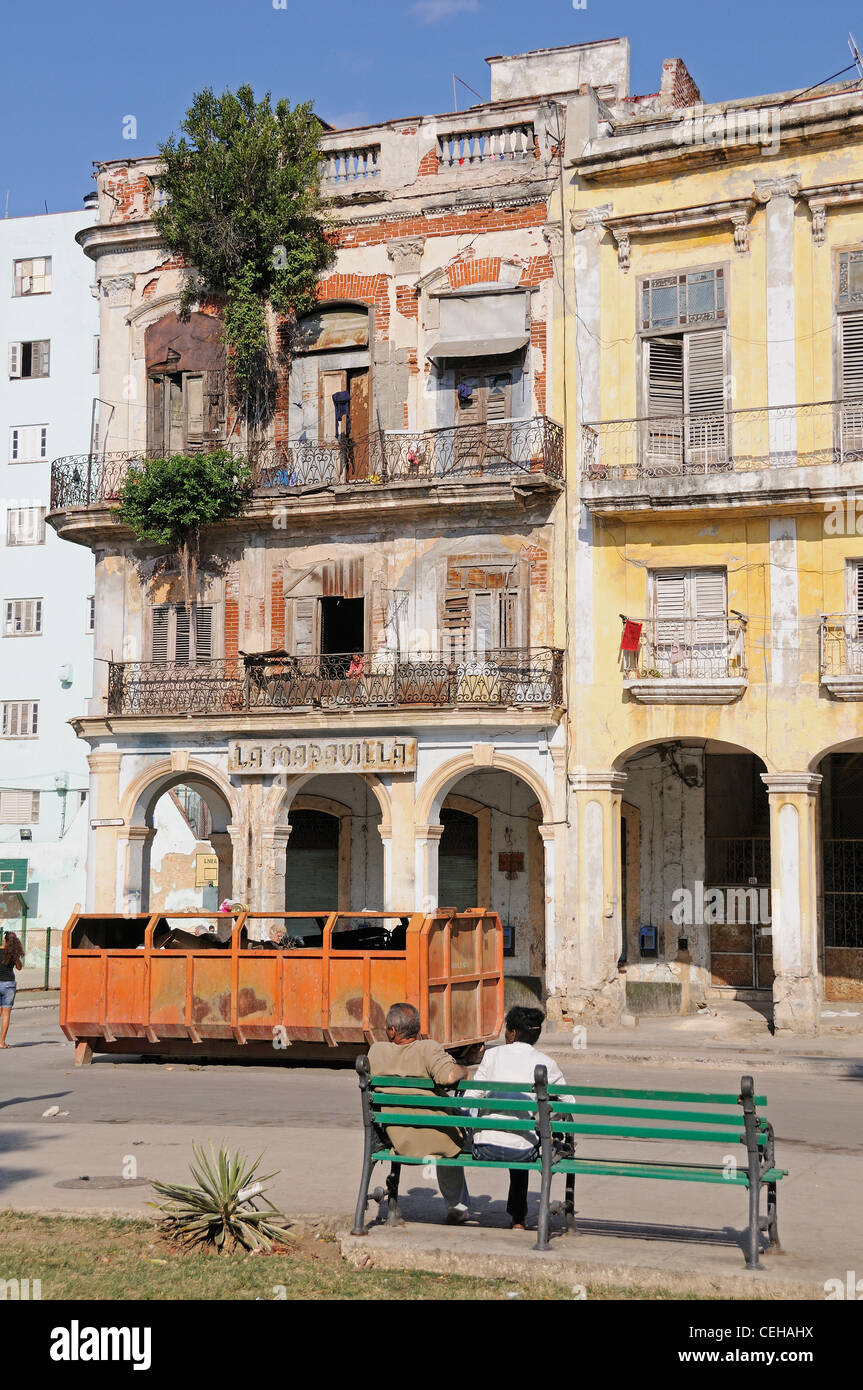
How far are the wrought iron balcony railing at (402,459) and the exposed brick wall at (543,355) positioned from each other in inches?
22.7

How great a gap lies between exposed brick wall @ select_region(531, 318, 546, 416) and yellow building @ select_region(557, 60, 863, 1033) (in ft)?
1.72

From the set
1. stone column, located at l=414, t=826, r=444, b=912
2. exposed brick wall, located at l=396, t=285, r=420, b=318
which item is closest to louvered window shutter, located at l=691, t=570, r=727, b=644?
stone column, located at l=414, t=826, r=444, b=912

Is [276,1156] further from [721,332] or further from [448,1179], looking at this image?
[721,332]

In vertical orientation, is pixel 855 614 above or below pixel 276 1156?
above

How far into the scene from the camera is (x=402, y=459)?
93.9 feet

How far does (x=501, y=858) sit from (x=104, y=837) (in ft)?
23.9

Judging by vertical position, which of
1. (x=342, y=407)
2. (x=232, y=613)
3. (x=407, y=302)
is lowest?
(x=232, y=613)

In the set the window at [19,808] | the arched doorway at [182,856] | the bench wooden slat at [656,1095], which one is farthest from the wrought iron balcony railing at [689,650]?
the window at [19,808]

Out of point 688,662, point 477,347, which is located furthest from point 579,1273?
point 477,347

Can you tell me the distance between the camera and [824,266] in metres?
25.6

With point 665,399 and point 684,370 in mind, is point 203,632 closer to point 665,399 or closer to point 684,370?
point 665,399

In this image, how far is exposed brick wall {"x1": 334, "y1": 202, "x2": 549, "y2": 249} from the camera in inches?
1112
